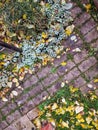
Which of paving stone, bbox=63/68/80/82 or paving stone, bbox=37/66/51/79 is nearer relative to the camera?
paving stone, bbox=63/68/80/82

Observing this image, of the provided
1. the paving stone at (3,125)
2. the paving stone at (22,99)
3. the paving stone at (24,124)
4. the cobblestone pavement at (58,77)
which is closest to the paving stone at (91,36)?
the cobblestone pavement at (58,77)

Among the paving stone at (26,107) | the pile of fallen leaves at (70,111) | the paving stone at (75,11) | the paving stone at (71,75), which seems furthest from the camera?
the paving stone at (75,11)

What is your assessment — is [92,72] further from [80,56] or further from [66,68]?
[66,68]

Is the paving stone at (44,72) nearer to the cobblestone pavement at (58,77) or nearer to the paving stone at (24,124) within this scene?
the cobblestone pavement at (58,77)

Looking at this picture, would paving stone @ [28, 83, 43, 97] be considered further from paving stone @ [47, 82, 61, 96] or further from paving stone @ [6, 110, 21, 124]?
paving stone @ [6, 110, 21, 124]

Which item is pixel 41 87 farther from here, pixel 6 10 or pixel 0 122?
pixel 6 10

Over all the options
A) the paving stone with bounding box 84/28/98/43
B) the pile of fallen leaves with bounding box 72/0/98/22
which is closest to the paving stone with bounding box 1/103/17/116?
the paving stone with bounding box 84/28/98/43

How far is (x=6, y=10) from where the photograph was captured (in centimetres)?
675

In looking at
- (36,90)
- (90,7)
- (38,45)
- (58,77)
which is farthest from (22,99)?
(90,7)

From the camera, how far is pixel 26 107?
254 inches

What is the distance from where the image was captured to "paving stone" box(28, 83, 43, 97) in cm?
647

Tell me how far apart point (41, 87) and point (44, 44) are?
2.49 feet

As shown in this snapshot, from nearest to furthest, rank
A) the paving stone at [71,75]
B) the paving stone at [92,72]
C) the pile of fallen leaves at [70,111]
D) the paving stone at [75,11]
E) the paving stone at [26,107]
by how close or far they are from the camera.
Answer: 1. the pile of fallen leaves at [70,111]
2. the paving stone at [92,72]
3. the paving stone at [71,75]
4. the paving stone at [26,107]
5. the paving stone at [75,11]

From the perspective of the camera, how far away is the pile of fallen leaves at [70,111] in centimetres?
608
